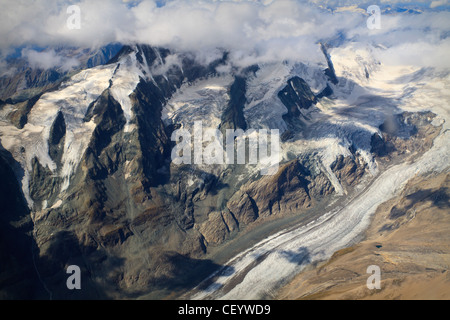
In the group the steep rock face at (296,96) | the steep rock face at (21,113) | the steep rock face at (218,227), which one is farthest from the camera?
the steep rock face at (296,96)

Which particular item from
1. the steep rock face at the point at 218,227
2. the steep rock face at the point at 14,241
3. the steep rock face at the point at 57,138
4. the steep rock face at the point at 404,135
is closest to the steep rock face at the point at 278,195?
the steep rock face at the point at 218,227

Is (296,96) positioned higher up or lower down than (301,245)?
higher up

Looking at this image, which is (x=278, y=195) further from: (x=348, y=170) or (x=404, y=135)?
(x=404, y=135)

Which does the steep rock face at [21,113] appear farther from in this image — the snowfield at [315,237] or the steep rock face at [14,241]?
the snowfield at [315,237]

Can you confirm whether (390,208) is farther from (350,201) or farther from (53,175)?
(53,175)

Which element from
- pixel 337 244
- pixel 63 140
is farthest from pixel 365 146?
pixel 63 140

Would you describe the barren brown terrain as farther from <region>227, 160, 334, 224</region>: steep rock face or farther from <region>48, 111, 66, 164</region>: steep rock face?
<region>48, 111, 66, 164</region>: steep rock face

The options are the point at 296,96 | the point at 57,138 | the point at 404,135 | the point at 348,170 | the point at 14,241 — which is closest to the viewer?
the point at 14,241

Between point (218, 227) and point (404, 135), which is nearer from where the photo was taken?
point (218, 227)

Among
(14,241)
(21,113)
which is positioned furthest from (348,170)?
(21,113)
